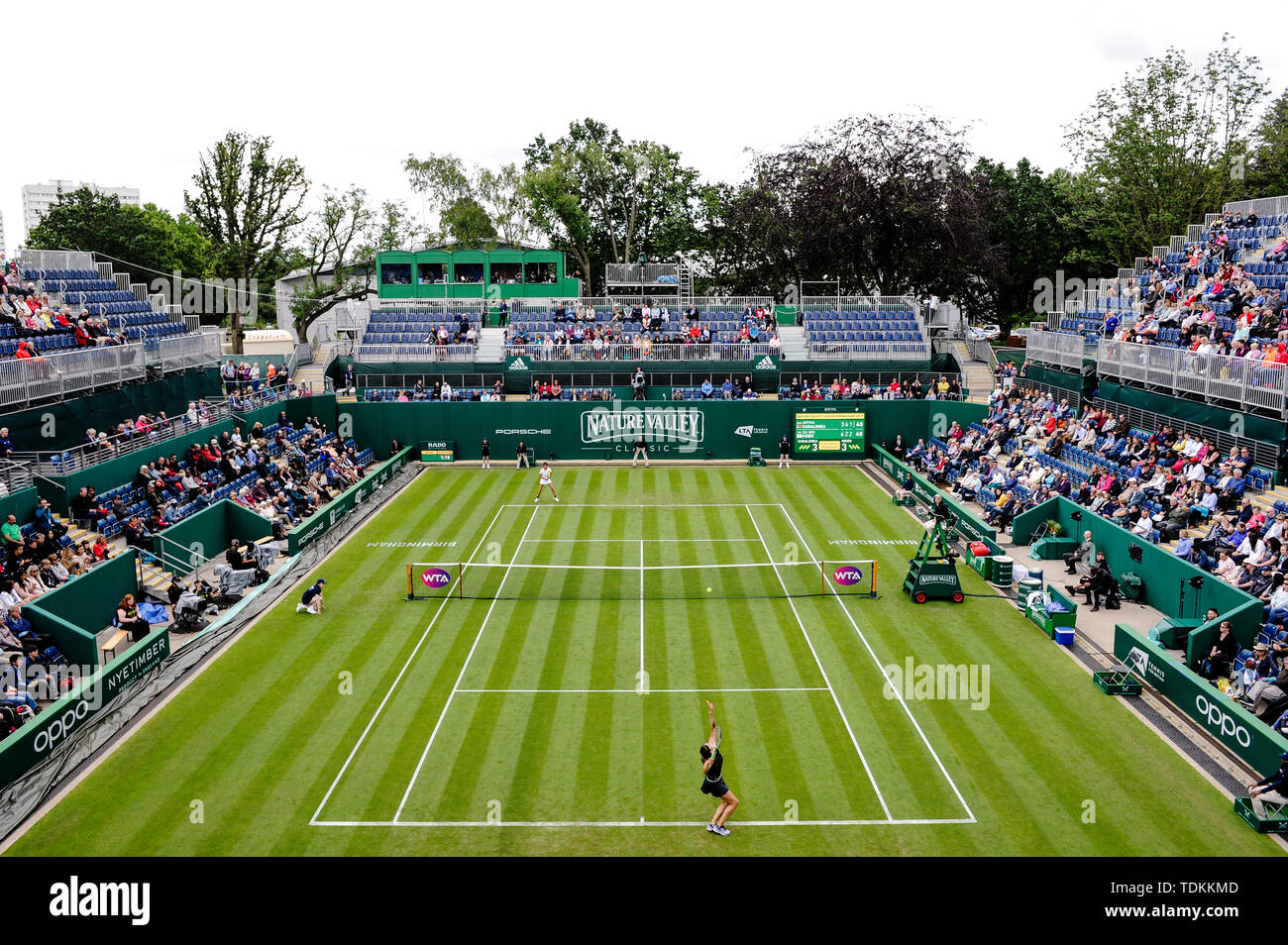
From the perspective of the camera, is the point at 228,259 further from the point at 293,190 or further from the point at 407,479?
the point at 407,479

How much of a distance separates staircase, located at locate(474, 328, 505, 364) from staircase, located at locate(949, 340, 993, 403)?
76.4 ft

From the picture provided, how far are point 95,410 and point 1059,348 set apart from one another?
35.5 metres

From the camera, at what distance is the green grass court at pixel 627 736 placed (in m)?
14.9

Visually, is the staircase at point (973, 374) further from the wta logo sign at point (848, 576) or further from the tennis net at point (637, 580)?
the wta logo sign at point (848, 576)

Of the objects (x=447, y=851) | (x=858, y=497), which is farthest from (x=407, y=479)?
(x=447, y=851)

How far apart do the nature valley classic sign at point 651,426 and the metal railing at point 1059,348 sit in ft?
48.7

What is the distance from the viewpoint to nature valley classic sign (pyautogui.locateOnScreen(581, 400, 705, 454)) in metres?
47.4

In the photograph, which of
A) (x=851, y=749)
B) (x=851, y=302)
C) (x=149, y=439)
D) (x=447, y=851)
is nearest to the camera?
Result: (x=447, y=851)

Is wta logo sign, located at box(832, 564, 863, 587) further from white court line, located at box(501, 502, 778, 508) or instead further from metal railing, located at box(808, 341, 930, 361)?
metal railing, located at box(808, 341, 930, 361)

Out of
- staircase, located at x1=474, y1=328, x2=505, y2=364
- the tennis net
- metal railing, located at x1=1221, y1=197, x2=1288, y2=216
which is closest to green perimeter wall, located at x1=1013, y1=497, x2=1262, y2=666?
the tennis net

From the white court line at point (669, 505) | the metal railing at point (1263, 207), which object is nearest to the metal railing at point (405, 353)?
the white court line at point (669, 505)

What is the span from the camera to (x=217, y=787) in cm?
1630

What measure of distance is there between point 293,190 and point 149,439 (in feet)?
140

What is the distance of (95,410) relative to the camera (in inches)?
1287
